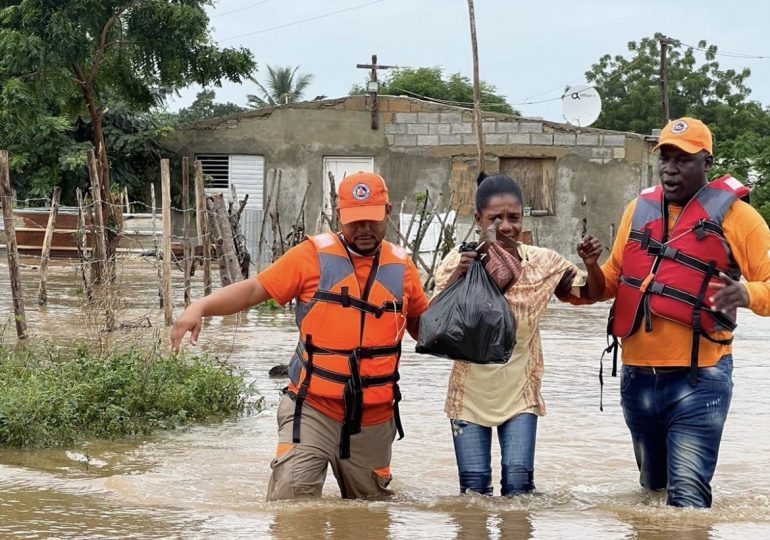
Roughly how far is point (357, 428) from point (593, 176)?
2229cm

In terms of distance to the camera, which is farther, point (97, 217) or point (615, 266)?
point (97, 217)

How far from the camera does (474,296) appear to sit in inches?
203

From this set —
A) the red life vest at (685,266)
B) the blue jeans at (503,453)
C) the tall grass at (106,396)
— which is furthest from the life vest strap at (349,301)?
the tall grass at (106,396)

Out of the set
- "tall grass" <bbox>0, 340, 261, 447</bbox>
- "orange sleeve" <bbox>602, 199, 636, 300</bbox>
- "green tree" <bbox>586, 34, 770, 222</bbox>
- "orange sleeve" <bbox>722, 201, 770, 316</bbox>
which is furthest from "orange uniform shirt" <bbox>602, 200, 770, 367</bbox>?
"green tree" <bbox>586, 34, 770, 222</bbox>

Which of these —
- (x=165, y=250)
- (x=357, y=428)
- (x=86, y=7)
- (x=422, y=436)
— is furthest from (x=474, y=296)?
(x=86, y=7)

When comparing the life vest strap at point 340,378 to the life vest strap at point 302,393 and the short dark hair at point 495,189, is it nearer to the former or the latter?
the life vest strap at point 302,393

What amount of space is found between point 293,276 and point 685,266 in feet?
5.33

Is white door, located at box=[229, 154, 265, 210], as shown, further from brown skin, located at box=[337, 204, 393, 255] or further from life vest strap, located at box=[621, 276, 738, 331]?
life vest strap, located at box=[621, 276, 738, 331]

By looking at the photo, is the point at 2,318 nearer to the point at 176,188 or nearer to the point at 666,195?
the point at 666,195

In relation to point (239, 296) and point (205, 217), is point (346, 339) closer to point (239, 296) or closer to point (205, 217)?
point (239, 296)

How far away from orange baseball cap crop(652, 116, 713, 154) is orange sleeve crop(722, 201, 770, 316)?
0.95 feet

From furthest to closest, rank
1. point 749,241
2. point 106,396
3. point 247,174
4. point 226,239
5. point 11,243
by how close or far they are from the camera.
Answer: point 247,174
point 226,239
point 11,243
point 106,396
point 749,241

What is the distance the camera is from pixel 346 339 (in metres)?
5.31

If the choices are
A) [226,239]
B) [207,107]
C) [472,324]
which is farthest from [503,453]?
[207,107]
